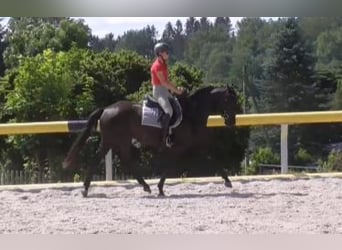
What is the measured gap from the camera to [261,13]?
5570 mm

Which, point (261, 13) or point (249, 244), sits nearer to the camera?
point (249, 244)

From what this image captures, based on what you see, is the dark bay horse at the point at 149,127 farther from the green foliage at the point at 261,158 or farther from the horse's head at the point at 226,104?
the green foliage at the point at 261,158

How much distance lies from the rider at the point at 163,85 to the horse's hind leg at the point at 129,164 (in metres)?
0.27

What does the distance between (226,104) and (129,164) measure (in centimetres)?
81

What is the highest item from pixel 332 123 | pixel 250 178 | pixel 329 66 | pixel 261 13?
pixel 261 13

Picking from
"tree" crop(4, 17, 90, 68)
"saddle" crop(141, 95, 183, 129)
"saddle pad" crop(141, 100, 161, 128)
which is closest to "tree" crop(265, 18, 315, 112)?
"saddle" crop(141, 95, 183, 129)

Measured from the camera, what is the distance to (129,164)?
18.4 feet

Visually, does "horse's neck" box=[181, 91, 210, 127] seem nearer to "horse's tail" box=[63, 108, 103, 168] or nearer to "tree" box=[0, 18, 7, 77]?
"horse's tail" box=[63, 108, 103, 168]

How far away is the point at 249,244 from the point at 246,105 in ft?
3.32

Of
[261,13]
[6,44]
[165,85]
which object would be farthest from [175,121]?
[6,44]

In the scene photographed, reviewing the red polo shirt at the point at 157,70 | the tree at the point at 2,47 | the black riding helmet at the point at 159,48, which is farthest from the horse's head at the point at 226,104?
the tree at the point at 2,47

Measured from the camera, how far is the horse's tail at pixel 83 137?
5.55m

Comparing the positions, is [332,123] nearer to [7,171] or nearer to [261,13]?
[261,13]

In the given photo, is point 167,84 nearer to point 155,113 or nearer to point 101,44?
point 155,113
